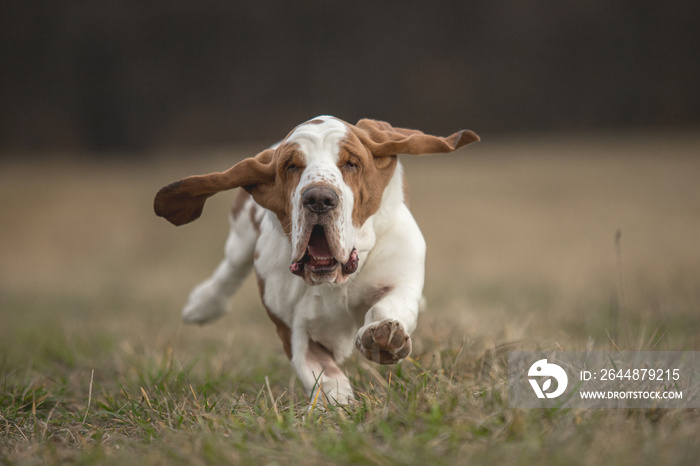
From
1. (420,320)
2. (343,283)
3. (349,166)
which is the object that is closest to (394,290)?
(343,283)

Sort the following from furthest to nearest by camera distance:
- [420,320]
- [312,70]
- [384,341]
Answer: [312,70] < [420,320] < [384,341]

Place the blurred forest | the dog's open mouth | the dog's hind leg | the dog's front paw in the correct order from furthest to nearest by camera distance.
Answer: the blurred forest
the dog's hind leg
the dog's open mouth
the dog's front paw

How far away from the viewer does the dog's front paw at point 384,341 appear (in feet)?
9.30

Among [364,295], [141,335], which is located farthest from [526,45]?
[364,295]

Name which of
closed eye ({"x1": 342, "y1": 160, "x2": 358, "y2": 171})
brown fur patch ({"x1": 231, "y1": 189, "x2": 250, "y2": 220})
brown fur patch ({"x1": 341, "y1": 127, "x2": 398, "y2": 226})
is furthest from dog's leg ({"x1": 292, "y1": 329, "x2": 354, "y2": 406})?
brown fur patch ({"x1": 231, "y1": 189, "x2": 250, "y2": 220})

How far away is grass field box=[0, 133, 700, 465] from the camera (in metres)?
2.44

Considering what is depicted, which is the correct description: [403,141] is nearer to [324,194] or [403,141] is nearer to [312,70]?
[324,194]

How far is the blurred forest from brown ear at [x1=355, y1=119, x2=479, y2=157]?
538 inches

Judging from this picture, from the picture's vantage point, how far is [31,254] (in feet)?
42.8

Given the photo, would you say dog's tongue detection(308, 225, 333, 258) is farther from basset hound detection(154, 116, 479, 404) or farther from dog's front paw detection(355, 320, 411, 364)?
dog's front paw detection(355, 320, 411, 364)

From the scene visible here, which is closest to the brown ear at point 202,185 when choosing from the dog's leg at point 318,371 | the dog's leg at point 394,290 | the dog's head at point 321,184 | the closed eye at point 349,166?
the dog's head at point 321,184

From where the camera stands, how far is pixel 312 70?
59.7ft

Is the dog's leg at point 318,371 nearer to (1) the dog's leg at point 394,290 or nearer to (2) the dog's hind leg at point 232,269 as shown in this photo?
(1) the dog's leg at point 394,290

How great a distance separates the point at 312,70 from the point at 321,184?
15801 millimetres
